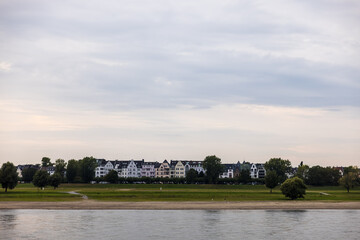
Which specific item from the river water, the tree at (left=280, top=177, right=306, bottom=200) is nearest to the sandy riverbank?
the river water

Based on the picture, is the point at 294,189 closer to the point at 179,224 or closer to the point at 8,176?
the point at 179,224

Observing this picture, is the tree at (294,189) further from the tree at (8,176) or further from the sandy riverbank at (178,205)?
the tree at (8,176)

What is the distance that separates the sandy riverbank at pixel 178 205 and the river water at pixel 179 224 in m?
5.70

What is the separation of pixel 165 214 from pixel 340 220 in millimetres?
31952

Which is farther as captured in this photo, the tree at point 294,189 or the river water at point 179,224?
the tree at point 294,189

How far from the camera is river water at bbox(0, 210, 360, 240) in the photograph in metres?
59.7

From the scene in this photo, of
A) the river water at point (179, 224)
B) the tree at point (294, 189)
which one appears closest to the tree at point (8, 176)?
the river water at point (179, 224)

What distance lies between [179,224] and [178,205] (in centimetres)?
2956

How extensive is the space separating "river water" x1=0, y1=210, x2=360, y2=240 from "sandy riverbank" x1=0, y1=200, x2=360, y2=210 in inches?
224

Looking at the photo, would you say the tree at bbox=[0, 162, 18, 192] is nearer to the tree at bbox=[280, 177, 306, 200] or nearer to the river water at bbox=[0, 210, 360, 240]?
the river water at bbox=[0, 210, 360, 240]

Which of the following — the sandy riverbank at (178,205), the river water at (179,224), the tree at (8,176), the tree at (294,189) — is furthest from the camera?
the tree at (8,176)

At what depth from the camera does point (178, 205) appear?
99.5m

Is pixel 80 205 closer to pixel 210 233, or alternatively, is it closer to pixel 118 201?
pixel 118 201

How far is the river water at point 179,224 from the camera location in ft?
196
